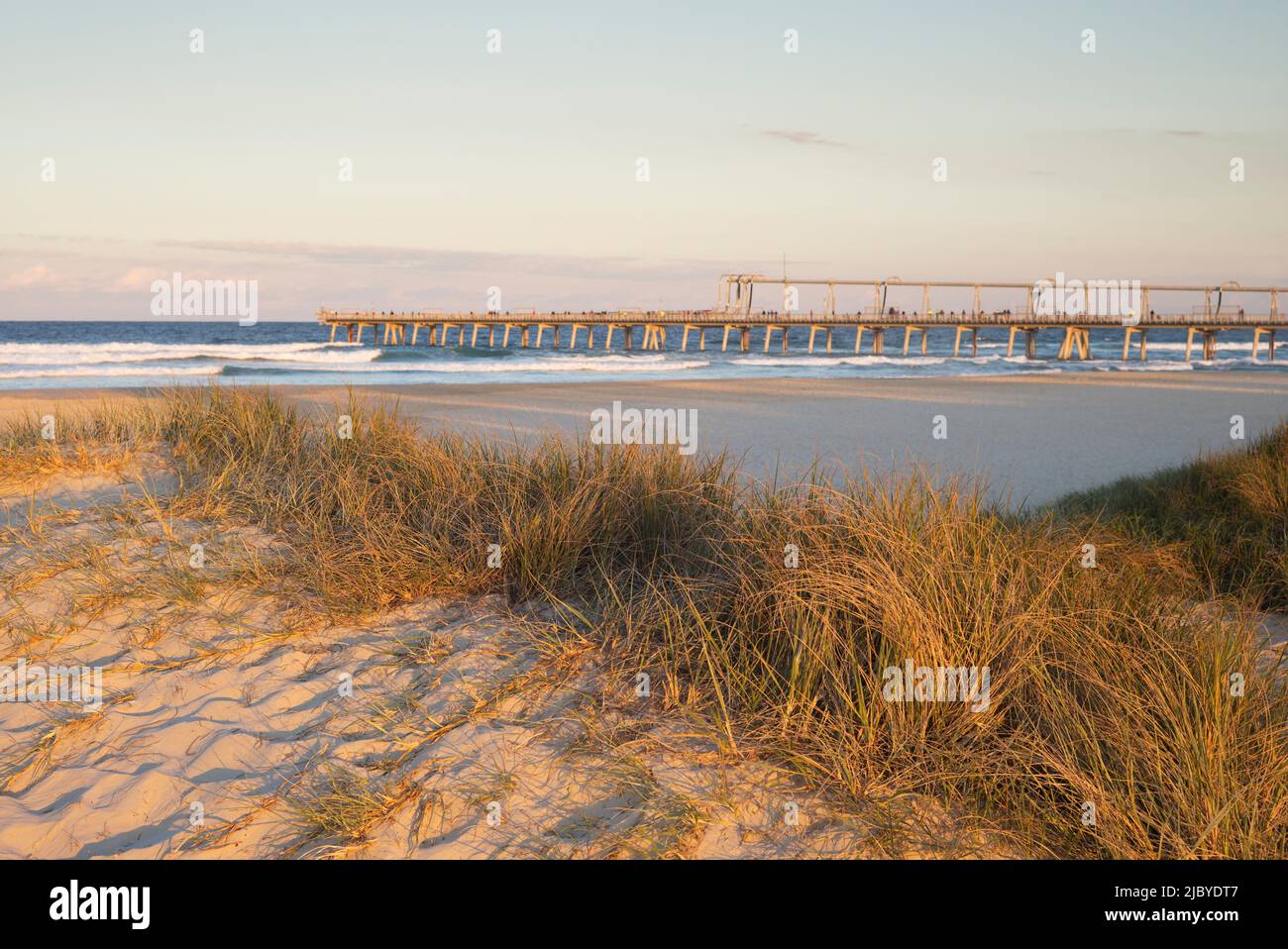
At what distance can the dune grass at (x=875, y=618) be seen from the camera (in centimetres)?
299

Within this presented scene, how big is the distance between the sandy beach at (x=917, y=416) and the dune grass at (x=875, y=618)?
1.68m

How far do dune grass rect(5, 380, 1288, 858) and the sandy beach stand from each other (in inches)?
66.0

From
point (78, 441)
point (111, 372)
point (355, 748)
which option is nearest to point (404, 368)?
point (111, 372)

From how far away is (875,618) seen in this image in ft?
11.8

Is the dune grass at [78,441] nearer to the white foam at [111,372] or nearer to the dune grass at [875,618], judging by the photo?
the dune grass at [875,618]

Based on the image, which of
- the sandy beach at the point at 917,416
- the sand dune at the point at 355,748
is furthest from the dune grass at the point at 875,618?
the sandy beach at the point at 917,416

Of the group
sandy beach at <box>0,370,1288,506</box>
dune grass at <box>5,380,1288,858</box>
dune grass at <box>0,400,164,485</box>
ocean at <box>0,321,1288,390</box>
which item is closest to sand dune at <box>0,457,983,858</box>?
dune grass at <box>5,380,1288,858</box>

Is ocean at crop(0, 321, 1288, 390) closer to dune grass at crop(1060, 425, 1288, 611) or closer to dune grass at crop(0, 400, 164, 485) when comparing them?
dune grass at crop(0, 400, 164, 485)

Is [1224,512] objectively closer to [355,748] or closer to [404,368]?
[355,748]

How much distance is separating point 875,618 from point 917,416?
44.6 feet

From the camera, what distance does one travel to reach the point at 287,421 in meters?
7.62

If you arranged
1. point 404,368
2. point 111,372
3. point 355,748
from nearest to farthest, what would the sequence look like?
point 355,748
point 111,372
point 404,368
